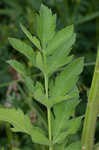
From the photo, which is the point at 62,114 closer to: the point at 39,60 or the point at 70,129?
the point at 70,129

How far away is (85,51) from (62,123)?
3.71ft

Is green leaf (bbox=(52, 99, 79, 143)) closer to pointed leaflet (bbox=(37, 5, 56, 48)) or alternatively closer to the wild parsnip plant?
the wild parsnip plant

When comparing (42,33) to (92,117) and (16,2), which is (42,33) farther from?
(16,2)

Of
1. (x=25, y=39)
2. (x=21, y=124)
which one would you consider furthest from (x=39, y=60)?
(x=25, y=39)

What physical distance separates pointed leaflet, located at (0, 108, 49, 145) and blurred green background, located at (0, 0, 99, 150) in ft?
0.95

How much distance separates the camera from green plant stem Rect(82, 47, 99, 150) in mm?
659

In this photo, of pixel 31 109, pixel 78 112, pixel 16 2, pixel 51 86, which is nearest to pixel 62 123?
pixel 51 86

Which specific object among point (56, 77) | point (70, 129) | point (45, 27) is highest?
point (45, 27)

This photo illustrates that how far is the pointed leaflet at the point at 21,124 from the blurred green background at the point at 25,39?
29cm

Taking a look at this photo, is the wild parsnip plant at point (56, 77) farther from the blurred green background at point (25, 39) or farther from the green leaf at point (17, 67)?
the blurred green background at point (25, 39)

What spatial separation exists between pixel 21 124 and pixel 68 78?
0.51 feet

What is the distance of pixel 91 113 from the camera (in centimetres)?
68

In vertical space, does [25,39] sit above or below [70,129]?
above

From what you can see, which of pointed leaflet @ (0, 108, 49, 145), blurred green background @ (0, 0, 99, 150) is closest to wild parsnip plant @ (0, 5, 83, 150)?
pointed leaflet @ (0, 108, 49, 145)
